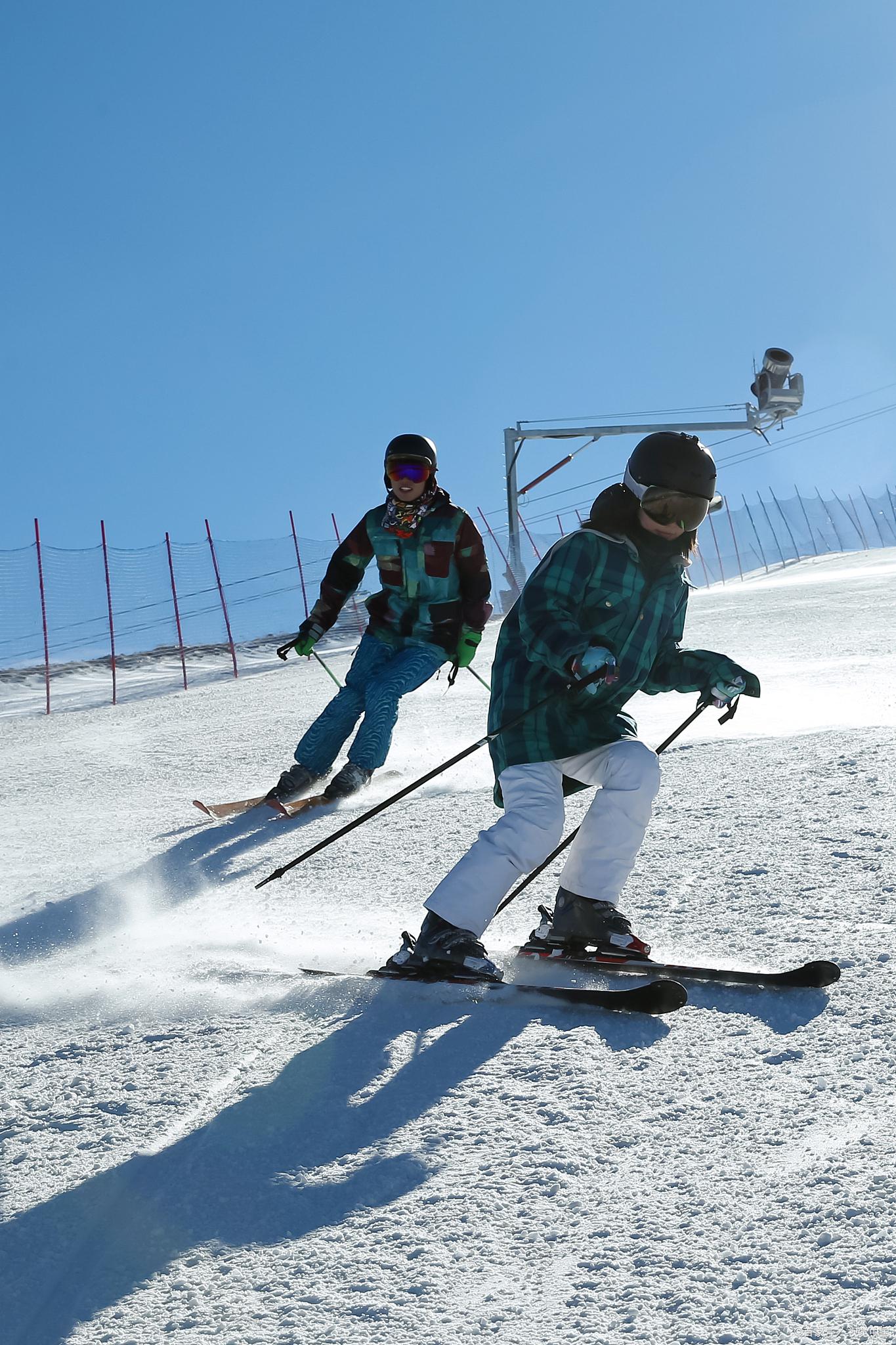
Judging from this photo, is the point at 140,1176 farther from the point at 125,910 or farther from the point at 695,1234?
the point at 125,910

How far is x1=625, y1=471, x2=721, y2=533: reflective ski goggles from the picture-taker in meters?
2.82

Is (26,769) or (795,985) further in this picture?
(26,769)

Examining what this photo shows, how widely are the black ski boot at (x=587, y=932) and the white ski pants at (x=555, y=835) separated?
0.03 metres

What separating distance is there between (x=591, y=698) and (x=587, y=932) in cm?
57

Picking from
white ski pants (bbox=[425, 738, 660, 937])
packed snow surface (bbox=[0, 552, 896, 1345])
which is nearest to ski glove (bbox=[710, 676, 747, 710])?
white ski pants (bbox=[425, 738, 660, 937])

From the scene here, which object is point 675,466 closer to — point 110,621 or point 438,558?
point 438,558

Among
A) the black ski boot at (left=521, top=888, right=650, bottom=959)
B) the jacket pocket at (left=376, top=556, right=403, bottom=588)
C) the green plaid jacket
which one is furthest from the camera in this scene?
the jacket pocket at (left=376, top=556, right=403, bottom=588)

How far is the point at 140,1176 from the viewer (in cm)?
181

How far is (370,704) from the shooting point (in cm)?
520

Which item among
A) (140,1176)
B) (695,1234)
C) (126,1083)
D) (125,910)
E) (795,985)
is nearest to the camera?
(695,1234)

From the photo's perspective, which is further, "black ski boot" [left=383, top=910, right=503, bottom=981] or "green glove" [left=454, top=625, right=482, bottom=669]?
"green glove" [left=454, top=625, right=482, bottom=669]

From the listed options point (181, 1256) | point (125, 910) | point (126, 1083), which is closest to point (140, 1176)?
point (181, 1256)

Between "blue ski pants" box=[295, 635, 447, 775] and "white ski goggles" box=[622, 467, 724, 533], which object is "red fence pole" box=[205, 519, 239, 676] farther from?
"white ski goggles" box=[622, 467, 724, 533]

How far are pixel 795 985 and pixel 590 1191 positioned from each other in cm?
85
